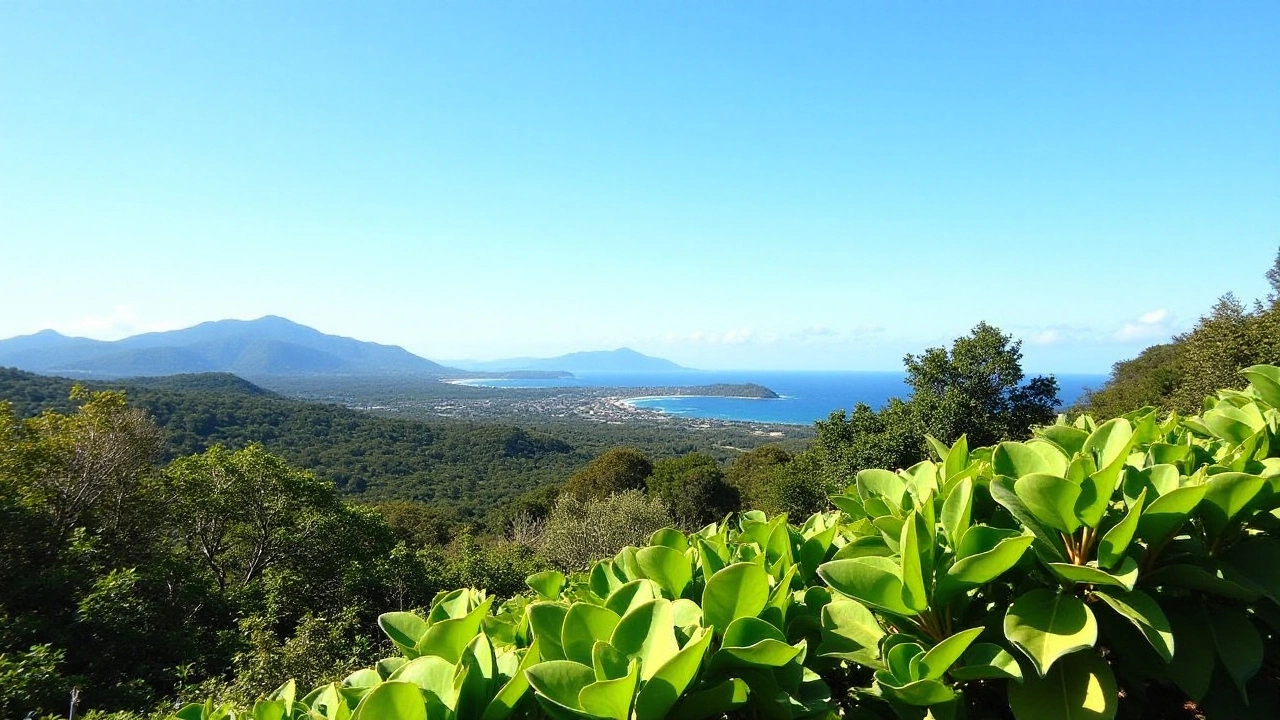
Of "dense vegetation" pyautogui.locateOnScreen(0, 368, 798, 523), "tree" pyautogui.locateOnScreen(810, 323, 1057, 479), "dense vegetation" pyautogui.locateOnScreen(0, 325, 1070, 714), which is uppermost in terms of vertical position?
"tree" pyautogui.locateOnScreen(810, 323, 1057, 479)

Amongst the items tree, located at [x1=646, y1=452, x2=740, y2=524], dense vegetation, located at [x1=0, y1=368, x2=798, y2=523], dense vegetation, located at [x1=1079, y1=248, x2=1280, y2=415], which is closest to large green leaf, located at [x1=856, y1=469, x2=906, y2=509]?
dense vegetation, located at [x1=1079, y1=248, x2=1280, y2=415]

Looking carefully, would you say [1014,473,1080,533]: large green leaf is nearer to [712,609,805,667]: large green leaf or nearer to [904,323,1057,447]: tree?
[712,609,805,667]: large green leaf

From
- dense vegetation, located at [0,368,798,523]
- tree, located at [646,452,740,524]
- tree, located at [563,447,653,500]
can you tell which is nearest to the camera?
tree, located at [646,452,740,524]

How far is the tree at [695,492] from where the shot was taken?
94.7ft

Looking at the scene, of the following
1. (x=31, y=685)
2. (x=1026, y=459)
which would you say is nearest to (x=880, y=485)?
(x=1026, y=459)

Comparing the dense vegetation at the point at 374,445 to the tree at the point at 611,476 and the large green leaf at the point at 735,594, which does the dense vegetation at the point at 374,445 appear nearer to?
the tree at the point at 611,476

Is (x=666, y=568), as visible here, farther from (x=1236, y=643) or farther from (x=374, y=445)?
(x=374, y=445)

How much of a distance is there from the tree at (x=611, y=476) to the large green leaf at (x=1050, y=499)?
31.4m

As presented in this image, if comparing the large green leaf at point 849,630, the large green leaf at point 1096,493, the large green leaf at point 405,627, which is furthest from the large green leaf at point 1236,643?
the large green leaf at point 405,627

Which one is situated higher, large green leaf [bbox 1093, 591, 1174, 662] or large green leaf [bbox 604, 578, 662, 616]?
large green leaf [bbox 1093, 591, 1174, 662]

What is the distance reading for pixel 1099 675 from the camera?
80cm

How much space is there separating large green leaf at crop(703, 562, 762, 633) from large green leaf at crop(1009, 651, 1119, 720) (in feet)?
1.20

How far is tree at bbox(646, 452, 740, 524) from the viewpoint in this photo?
28875 mm

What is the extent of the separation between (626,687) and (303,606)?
610 inches
